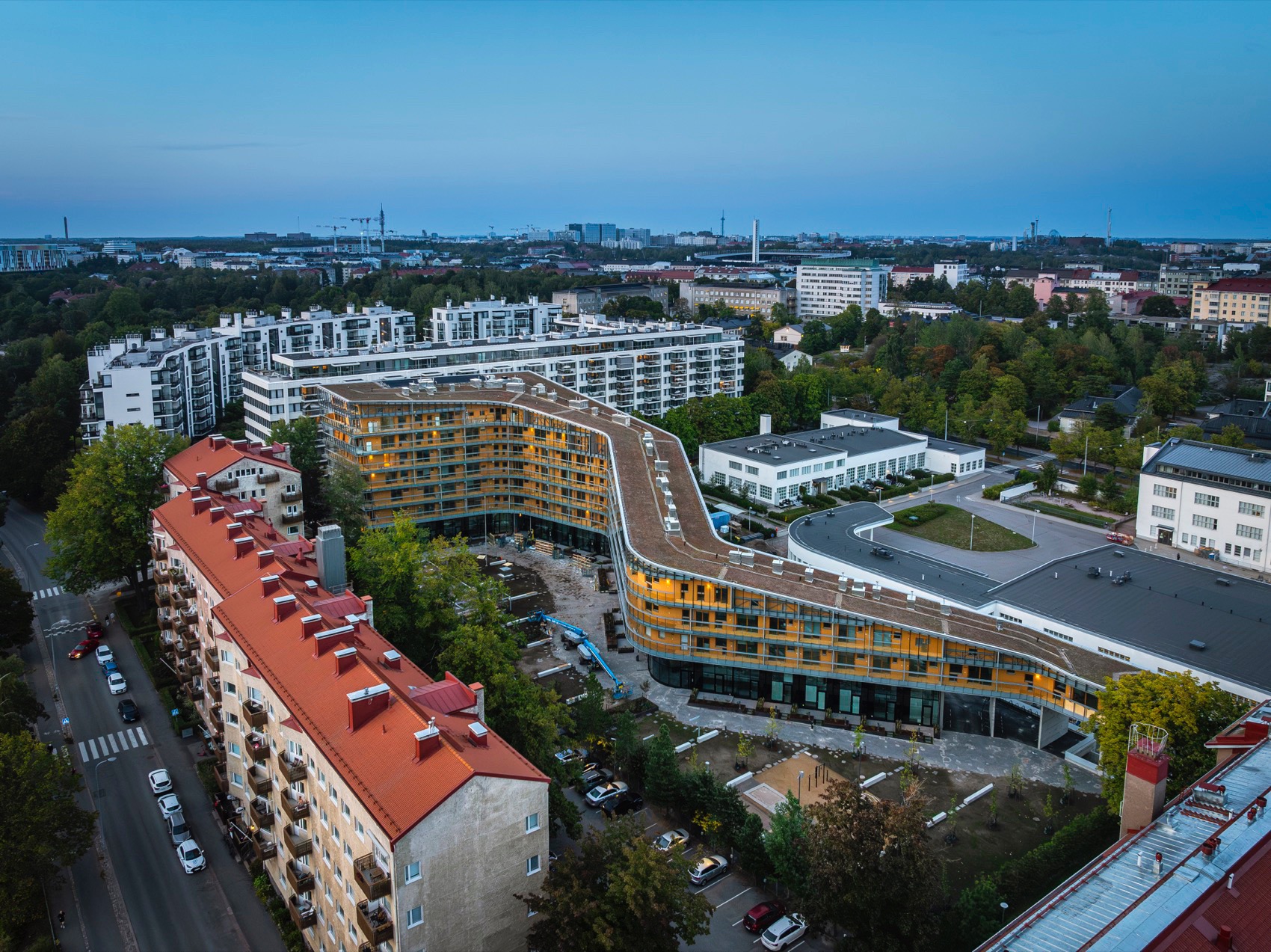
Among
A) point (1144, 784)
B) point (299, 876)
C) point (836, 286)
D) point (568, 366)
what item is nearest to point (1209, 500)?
point (1144, 784)

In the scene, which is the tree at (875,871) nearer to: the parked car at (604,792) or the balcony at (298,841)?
the parked car at (604,792)

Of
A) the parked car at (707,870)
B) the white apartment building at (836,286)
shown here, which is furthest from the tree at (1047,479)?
the white apartment building at (836,286)

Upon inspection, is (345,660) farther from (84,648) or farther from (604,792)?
(84,648)

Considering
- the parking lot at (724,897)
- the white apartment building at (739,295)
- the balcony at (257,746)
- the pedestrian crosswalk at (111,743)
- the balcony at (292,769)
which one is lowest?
the parking lot at (724,897)

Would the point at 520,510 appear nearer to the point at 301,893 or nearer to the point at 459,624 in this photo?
the point at 459,624

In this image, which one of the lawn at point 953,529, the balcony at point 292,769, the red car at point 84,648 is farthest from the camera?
the lawn at point 953,529

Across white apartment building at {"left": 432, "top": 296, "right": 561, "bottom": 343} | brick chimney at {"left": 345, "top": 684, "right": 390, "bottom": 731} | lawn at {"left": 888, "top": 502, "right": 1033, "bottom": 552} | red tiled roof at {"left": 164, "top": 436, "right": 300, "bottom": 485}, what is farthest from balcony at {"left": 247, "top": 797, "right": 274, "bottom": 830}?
white apartment building at {"left": 432, "top": 296, "right": 561, "bottom": 343}
